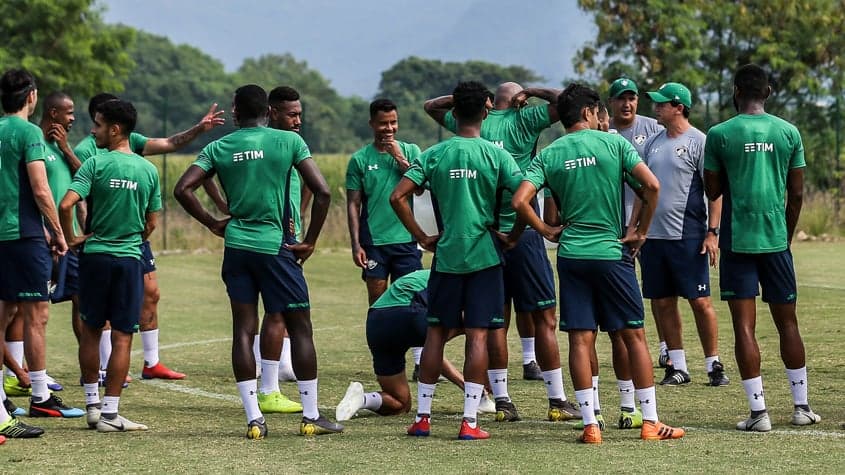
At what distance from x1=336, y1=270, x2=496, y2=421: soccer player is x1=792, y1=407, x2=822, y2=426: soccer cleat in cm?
259

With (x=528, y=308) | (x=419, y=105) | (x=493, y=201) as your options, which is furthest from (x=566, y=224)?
(x=419, y=105)

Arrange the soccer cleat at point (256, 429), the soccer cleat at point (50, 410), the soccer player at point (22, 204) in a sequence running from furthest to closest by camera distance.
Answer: the soccer cleat at point (50, 410)
the soccer player at point (22, 204)
the soccer cleat at point (256, 429)

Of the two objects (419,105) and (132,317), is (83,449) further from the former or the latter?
(419,105)

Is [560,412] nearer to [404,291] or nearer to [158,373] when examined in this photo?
[404,291]

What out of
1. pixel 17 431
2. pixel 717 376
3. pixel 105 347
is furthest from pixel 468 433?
pixel 105 347

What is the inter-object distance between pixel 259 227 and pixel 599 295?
2169mm

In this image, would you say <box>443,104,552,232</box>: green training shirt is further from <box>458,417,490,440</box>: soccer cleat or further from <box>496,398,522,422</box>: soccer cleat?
<box>458,417,490,440</box>: soccer cleat

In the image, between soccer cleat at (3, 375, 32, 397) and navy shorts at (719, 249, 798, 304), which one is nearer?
navy shorts at (719, 249, 798, 304)

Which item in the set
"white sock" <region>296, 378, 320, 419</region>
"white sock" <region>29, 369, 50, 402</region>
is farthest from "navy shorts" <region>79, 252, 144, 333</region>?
"white sock" <region>296, 378, 320, 419</region>

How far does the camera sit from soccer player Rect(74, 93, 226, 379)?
10023mm

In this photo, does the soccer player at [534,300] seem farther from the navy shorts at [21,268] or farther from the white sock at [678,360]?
the navy shorts at [21,268]

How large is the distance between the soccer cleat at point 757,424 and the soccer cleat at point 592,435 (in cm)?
102

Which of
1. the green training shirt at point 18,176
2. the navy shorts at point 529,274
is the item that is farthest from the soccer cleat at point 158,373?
the navy shorts at point 529,274

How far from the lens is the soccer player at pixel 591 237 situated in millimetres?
8227
